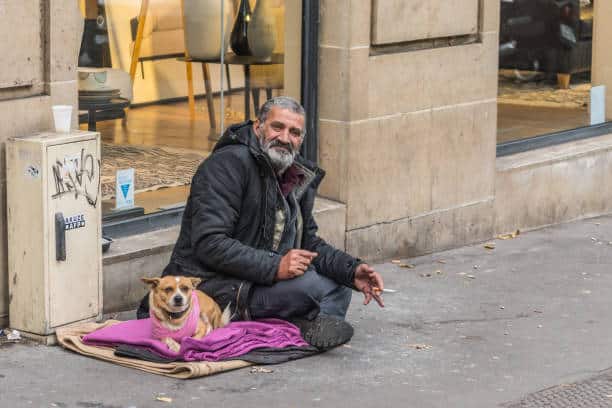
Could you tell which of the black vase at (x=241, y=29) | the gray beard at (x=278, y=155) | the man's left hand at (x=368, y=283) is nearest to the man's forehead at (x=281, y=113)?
the gray beard at (x=278, y=155)

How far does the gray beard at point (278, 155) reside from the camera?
253 inches

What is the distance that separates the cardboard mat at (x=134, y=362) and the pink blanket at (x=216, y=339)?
5cm

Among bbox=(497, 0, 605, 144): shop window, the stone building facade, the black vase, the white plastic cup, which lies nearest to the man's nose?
the white plastic cup

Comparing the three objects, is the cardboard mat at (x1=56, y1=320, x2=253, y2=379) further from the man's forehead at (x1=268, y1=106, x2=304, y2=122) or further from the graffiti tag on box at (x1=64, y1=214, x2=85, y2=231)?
the man's forehead at (x1=268, y1=106, x2=304, y2=122)

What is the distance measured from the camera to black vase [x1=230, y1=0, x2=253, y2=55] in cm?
817

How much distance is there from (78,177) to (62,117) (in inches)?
11.6

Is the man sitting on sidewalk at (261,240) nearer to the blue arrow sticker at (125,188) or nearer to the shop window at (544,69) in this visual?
the blue arrow sticker at (125,188)

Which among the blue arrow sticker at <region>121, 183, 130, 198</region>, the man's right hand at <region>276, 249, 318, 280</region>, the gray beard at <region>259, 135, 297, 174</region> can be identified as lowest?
the man's right hand at <region>276, 249, 318, 280</region>

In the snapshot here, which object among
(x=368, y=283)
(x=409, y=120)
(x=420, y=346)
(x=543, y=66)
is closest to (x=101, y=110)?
(x=368, y=283)

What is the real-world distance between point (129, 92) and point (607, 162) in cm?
424

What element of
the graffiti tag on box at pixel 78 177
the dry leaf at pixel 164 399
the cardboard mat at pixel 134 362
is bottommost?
the dry leaf at pixel 164 399

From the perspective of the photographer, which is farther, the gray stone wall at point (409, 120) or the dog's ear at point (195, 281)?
the gray stone wall at point (409, 120)

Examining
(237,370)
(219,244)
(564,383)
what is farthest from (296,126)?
(564,383)

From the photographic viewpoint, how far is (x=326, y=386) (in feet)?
19.7
